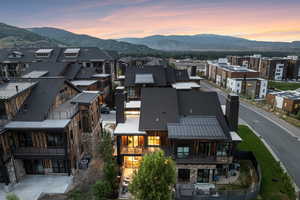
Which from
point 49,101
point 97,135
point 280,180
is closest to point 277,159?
point 280,180

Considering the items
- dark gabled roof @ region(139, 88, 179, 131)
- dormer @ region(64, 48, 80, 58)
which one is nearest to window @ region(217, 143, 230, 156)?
dark gabled roof @ region(139, 88, 179, 131)

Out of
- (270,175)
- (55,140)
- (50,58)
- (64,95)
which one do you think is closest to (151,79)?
(64,95)

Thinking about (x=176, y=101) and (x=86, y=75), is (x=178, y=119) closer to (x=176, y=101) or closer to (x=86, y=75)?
(x=176, y=101)

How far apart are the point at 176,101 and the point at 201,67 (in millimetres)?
97231

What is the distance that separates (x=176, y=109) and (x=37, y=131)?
46.0ft

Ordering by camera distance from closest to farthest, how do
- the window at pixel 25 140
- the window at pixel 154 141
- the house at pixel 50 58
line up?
the window at pixel 25 140 → the window at pixel 154 141 → the house at pixel 50 58

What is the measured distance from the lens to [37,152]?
18234 mm

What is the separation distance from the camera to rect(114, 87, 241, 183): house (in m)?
18.2

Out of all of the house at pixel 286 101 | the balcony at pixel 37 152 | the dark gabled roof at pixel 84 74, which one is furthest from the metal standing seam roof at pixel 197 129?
the house at pixel 286 101

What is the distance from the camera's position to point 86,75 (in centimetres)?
4166

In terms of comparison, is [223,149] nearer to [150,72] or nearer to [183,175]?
[183,175]

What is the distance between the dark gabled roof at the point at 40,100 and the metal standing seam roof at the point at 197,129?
12.6 meters

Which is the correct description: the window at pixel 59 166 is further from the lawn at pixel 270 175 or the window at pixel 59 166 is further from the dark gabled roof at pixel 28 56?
the dark gabled roof at pixel 28 56

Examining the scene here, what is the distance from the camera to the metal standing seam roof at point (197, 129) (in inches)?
690
